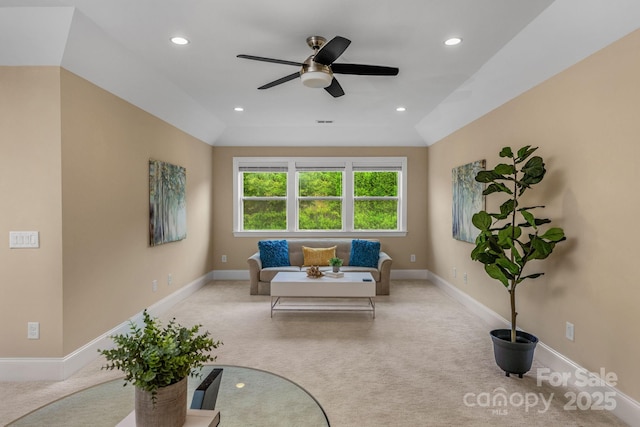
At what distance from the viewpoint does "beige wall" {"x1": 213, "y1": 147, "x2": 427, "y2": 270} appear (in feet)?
21.8

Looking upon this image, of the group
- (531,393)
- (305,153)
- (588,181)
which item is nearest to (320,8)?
(588,181)

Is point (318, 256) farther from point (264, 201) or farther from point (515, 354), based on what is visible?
point (515, 354)

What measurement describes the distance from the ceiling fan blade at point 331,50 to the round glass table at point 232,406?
2.06m

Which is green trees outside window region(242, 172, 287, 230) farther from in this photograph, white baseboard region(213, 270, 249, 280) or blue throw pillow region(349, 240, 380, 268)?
blue throw pillow region(349, 240, 380, 268)

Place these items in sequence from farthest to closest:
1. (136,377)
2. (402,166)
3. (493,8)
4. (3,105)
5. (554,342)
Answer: (402,166) < (554,342) < (3,105) < (493,8) < (136,377)

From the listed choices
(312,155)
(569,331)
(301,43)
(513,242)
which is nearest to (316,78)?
(301,43)

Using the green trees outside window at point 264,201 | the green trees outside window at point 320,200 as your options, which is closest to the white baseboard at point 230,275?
the green trees outside window at point 264,201

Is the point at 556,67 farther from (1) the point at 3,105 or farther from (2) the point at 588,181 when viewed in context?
→ (1) the point at 3,105

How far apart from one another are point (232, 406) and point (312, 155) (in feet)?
18.1

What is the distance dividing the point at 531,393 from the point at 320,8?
3.14 meters

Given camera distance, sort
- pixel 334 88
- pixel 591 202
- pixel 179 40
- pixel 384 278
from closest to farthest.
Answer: pixel 591 202, pixel 179 40, pixel 334 88, pixel 384 278

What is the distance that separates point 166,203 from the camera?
15.1 feet

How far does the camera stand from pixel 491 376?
112 inches

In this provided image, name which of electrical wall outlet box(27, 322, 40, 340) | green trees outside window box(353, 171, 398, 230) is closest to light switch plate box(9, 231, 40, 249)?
electrical wall outlet box(27, 322, 40, 340)
